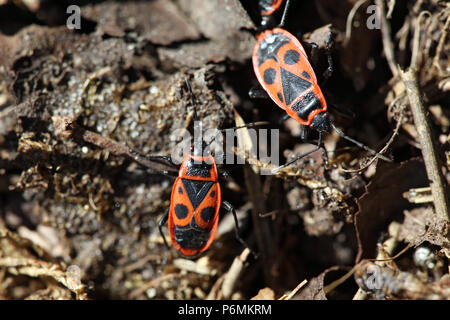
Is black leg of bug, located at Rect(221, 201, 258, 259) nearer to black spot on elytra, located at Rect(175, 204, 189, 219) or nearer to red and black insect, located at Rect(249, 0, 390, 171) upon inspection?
black spot on elytra, located at Rect(175, 204, 189, 219)

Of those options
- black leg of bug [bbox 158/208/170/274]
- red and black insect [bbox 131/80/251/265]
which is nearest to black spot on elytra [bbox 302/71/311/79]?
red and black insect [bbox 131/80/251/265]

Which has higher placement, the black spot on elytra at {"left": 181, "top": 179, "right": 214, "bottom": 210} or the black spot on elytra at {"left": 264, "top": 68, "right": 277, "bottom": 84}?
the black spot on elytra at {"left": 264, "top": 68, "right": 277, "bottom": 84}

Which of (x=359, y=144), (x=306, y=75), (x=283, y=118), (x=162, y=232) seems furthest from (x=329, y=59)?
(x=162, y=232)

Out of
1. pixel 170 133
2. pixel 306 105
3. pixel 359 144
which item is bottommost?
pixel 359 144

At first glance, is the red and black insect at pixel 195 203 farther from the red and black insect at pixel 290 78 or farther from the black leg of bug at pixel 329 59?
the black leg of bug at pixel 329 59

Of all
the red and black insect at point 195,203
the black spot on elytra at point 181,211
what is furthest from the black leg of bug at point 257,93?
the black spot on elytra at point 181,211

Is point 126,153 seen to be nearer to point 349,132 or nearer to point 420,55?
point 349,132

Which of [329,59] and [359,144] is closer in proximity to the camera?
[359,144]

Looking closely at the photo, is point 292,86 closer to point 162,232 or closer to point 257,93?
point 257,93
